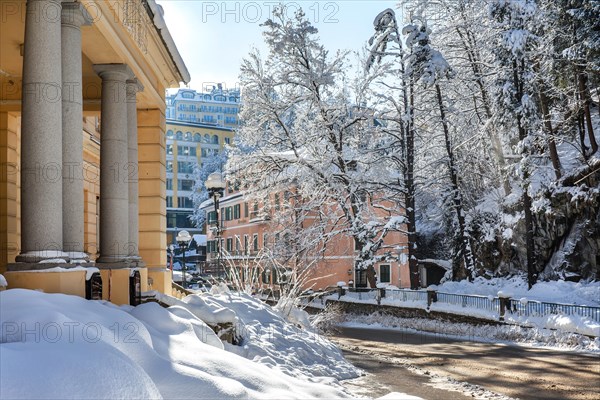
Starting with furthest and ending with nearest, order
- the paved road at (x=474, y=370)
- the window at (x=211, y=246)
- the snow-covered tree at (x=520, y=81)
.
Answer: the window at (x=211, y=246) → the snow-covered tree at (x=520, y=81) → the paved road at (x=474, y=370)

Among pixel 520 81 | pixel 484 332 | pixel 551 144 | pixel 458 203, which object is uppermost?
pixel 520 81

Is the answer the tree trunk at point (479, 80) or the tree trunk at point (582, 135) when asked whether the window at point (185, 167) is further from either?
the tree trunk at point (582, 135)

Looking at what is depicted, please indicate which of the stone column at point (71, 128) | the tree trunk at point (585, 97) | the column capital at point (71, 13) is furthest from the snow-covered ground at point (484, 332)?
the column capital at point (71, 13)

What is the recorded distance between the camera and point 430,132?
31.7 m

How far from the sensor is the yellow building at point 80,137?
25.3 ft

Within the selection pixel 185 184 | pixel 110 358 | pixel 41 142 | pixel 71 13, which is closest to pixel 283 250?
pixel 71 13

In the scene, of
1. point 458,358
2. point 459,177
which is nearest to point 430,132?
point 459,177

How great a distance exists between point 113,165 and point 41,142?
3332mm

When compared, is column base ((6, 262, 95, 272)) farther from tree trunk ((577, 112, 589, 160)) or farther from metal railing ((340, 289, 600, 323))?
A: tree trunk ((577, 112, 589, 160))

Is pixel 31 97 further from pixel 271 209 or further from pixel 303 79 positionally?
pixel 271 209

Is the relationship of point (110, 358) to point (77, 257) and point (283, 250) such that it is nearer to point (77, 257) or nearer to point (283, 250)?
point (77, 257)

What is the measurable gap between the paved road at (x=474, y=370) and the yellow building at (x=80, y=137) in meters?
5.40

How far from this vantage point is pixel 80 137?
871 cm

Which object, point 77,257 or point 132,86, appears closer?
point 77,257
